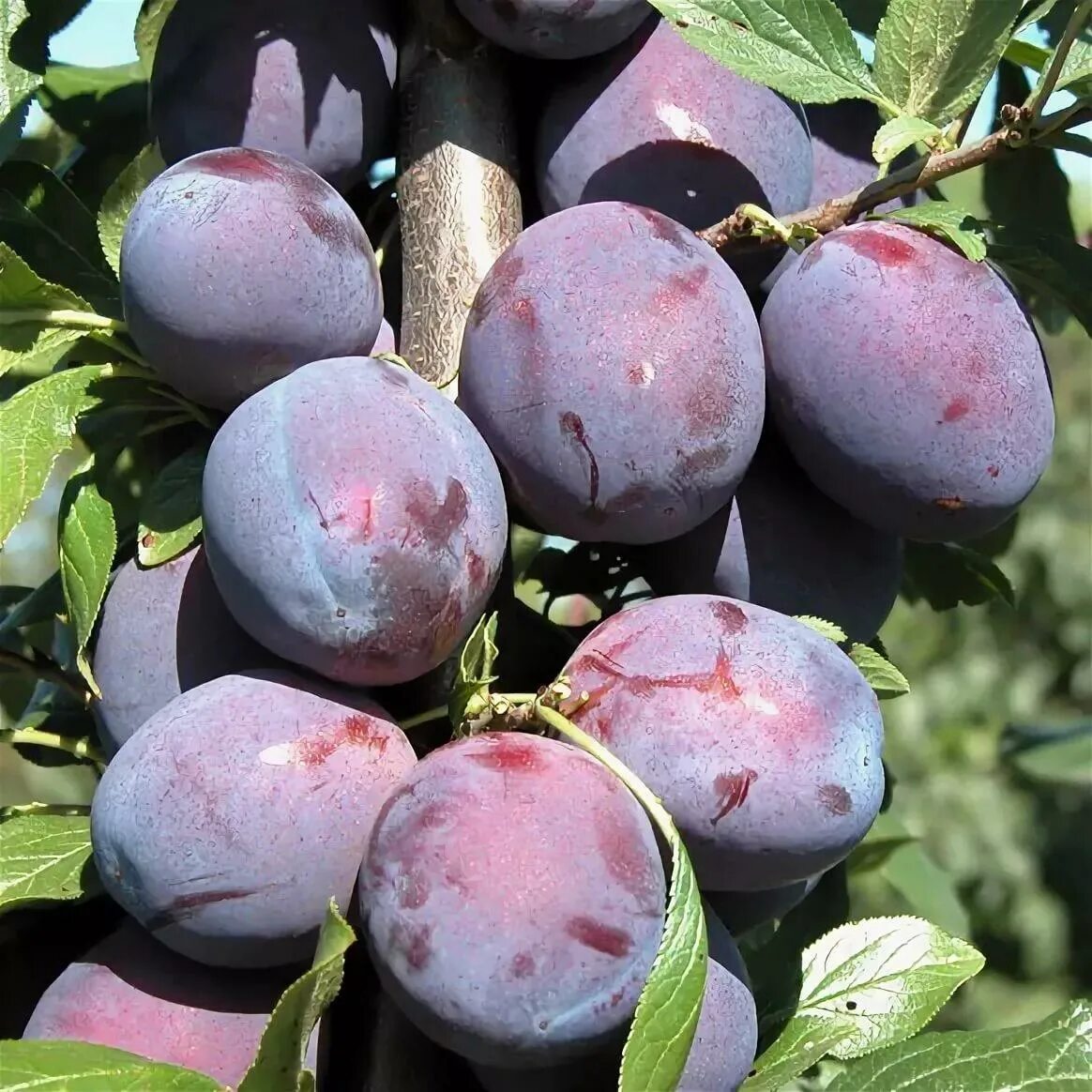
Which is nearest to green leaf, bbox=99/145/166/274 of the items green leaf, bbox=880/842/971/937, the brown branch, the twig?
the twig

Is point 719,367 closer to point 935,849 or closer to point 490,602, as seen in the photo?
point 490,602

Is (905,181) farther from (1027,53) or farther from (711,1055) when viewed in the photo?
(711,1055)

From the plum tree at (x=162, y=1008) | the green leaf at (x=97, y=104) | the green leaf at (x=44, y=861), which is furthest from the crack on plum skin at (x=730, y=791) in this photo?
the green leaf at (x=97, y=104)

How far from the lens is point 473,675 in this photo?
2.34 ft

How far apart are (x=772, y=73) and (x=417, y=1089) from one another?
0.61 meters

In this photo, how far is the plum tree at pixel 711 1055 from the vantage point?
0.70m

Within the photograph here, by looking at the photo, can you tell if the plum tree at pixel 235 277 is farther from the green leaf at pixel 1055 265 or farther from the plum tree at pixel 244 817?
the green leaf at pixel 1055 265

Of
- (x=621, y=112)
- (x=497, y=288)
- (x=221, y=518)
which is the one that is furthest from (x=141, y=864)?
(x=621, y=112)

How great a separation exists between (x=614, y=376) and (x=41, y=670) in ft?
1.48

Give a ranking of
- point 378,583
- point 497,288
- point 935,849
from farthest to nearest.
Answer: point 935,849 < point 497,288 < point 378,583

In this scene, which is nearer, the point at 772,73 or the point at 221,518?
the point at 221,518

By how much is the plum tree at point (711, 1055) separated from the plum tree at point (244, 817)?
0.44ft

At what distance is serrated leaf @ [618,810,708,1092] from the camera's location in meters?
0.61

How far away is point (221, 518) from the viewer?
2.29ft
